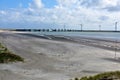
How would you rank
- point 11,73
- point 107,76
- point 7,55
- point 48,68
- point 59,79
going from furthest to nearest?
point 7,55 < point 48,68 < point 11,73 < point 59,79 < point 107,76

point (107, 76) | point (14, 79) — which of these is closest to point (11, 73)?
point (14, 79)

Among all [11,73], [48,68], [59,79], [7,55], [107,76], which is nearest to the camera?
[107,76]

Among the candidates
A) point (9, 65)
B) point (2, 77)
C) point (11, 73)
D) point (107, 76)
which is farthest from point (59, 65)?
point (107, 76)

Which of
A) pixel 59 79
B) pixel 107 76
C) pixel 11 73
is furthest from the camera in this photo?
pixel 11 73

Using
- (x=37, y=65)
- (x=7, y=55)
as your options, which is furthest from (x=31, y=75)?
(x=7, y=55)

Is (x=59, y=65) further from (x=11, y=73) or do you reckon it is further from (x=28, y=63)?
(x=11, y=73)

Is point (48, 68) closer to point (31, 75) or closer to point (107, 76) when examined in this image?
point (31, 75)

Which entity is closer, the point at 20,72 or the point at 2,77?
the point at 2,77

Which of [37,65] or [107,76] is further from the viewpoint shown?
[37,65]

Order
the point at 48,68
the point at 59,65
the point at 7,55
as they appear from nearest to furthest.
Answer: the point at 48,68 → the point at 59,65 → the point at 7,55
